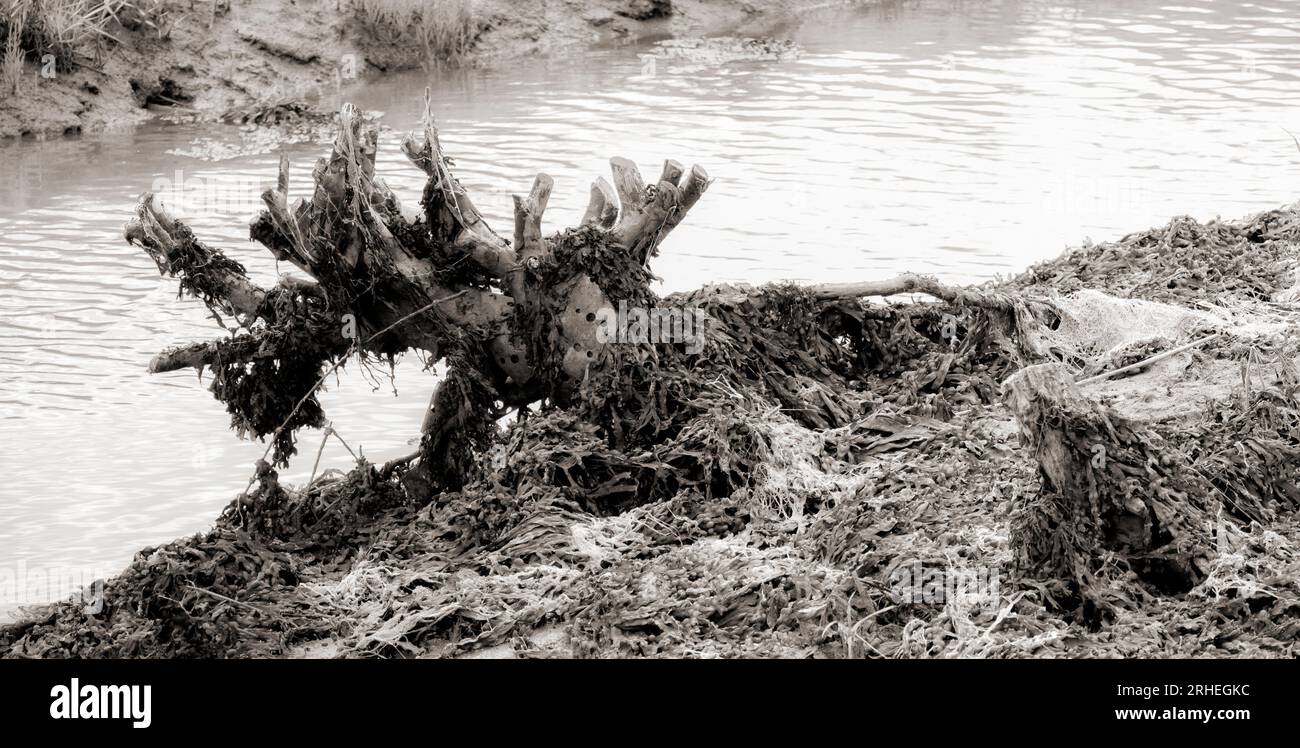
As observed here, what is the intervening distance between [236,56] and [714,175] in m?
5.17

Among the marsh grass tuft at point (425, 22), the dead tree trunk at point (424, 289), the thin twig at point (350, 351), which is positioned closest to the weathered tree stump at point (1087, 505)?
the dead tree trunk at point (424, 289)

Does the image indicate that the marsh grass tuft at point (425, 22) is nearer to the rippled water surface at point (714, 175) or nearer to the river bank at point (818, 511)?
the rippled water surface at point (714, 175)

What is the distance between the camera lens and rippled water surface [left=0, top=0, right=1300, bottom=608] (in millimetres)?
8227

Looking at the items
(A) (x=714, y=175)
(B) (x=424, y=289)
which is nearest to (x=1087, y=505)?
(B) (x=424, y=289)

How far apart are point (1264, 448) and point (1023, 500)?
1045 millimetres

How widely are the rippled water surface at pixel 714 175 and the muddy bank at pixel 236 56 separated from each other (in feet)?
1.38

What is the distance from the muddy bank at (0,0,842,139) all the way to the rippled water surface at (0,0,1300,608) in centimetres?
42

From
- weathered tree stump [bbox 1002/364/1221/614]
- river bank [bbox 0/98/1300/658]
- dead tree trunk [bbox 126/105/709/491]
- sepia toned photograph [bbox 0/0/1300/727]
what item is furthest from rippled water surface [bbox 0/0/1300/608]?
weathered tree stump [bbox 1002/364/1221/614]

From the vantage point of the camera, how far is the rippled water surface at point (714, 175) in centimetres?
823

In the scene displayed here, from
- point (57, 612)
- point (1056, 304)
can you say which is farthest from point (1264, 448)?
point (57, 612)

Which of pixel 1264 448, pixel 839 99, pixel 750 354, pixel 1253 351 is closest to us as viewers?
pixel 1264 448

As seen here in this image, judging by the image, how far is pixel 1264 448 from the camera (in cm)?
580

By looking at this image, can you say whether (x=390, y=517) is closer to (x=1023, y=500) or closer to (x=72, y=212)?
(x=1023, y=500)

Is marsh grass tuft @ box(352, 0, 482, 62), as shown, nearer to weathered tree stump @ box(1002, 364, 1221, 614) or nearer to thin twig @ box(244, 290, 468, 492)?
thin twig @ box(244, 290, 468, 492)
